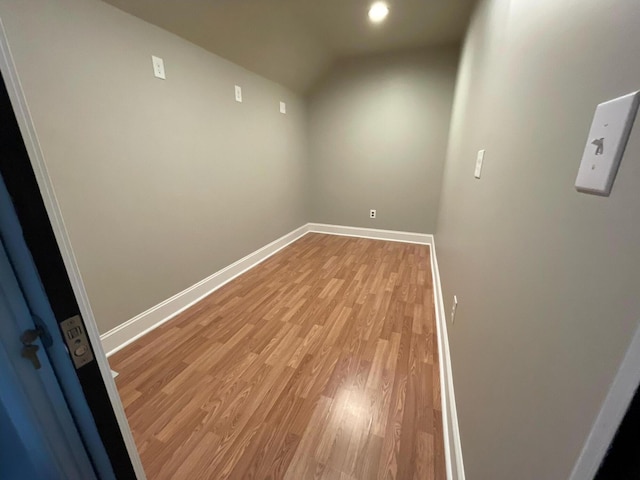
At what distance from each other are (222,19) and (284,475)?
2.73 meters

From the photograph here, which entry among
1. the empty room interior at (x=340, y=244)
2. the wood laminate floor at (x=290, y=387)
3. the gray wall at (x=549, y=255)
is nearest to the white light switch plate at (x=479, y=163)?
the empty room interior at (x=340, y=244)

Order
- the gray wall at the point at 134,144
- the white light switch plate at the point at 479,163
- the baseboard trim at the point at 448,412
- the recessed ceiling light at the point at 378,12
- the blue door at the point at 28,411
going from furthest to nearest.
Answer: the recessed ceiling light at the point at 378,12, the gray wall at the point at 134,144, the white light switch plate at the point at 479,163, the baseboard trim at the point at 448,412, the blue door at the point at 28,411

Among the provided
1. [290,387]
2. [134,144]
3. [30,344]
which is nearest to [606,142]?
[30,344]

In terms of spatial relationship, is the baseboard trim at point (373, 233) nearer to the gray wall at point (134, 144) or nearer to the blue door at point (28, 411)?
the gray wall at point (134, 144)

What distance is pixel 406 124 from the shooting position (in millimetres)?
3254

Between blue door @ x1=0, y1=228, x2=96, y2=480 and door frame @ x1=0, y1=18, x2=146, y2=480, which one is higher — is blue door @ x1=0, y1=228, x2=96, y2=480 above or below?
below

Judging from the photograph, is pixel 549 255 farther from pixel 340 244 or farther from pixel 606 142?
pixel 340 244

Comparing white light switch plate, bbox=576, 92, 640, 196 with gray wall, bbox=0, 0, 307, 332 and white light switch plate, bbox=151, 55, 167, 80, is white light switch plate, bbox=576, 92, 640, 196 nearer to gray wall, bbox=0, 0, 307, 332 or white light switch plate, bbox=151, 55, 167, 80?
gray wall, bbox=0, 0, 307, 332

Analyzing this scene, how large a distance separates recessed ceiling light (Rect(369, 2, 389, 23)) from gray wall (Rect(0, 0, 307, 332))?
48.1 inches

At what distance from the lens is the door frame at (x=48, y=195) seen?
37 cm

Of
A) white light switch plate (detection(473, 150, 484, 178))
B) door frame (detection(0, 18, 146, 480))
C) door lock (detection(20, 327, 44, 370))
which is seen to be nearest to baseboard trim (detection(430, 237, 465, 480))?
white light switch plate (detection(473, 150, 484, 178))

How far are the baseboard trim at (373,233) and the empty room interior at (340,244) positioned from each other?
2.7 inches

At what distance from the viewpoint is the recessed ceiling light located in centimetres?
212

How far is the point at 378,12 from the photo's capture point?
2.22 meters
